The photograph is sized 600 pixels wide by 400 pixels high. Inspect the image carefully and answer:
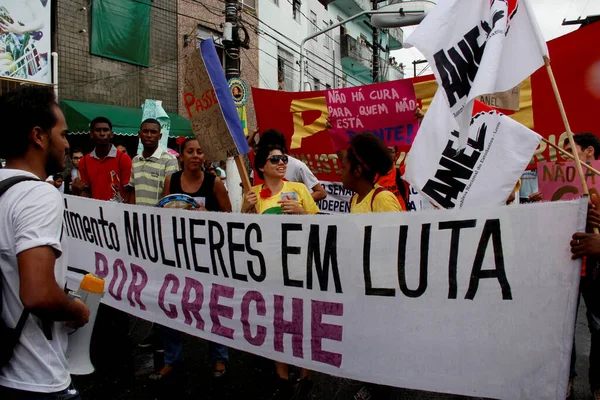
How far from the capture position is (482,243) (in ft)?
6.97

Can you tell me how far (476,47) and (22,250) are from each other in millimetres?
2459

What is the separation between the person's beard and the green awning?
10245 mm

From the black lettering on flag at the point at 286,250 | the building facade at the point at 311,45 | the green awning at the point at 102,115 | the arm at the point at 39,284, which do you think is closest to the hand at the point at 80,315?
the arm at the point at 39,284

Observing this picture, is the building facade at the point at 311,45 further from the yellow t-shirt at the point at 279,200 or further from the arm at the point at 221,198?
the yellow t-shirt at the point at 279,200

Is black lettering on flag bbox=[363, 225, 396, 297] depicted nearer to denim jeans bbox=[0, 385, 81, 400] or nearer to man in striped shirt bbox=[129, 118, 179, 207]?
Answer: denim jeans bbox=[0, 385, 81, 400]

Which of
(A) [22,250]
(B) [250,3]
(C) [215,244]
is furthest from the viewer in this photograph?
(B) [250,3]

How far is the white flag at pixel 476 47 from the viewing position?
2.42m

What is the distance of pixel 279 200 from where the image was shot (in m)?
3.45

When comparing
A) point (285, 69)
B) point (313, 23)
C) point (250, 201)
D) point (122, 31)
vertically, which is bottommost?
point (250, 201)

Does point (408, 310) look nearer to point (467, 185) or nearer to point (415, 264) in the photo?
point (415, 264)

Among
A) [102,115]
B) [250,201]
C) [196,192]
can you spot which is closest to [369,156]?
[250,201]

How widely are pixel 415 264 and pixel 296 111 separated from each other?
14.7ft

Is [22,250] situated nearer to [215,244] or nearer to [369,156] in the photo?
[215,244]

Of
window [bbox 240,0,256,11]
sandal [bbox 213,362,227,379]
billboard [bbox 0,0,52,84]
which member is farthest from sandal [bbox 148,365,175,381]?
window [bbox 240,0,256,11]
